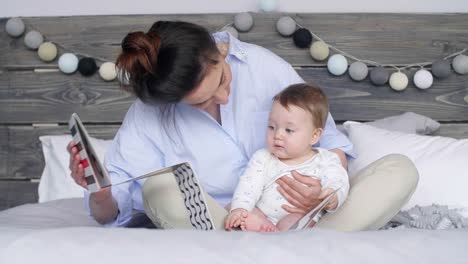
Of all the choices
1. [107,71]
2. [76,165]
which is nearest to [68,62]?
[107,71]

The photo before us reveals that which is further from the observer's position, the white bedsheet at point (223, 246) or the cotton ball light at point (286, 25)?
the cotton ball light at point (286, 25)

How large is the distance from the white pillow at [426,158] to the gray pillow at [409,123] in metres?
0.11

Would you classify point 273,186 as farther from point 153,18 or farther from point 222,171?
point 153,18

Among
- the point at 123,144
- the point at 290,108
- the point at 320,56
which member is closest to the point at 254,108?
the point at 290,108

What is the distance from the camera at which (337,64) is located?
6.79 ft

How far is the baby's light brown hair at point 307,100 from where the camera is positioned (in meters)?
1.47

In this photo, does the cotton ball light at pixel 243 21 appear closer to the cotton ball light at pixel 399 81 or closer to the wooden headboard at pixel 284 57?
the wooden headboard at pixel 284 57

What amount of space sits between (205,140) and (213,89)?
8.1 inches

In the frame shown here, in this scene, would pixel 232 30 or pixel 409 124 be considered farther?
pixel 232 30

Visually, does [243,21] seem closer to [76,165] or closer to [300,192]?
[300,192]

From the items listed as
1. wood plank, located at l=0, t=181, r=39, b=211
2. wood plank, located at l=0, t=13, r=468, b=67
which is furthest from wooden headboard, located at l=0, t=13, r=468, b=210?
wood plank, located at l=0, t=181, r=39, b=211

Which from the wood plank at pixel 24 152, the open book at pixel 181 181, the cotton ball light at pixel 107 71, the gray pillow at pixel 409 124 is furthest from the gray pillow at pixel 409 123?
the wood plank at pixel 24 152

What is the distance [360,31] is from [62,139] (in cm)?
104

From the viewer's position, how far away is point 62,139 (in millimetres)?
2064
